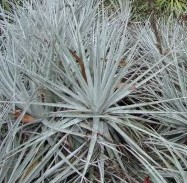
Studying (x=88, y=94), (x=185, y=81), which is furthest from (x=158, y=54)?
(x=88, y=94)

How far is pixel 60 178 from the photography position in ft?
5.24

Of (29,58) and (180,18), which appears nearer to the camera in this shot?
(29,58)

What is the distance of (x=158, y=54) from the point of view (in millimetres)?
2232

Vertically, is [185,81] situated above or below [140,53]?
below

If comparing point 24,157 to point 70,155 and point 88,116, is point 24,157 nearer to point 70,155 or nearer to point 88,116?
point 70,155

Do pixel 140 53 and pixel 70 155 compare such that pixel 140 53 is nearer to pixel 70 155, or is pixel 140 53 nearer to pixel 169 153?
pixel 169 153

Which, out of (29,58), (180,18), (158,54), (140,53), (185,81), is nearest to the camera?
(29,58)

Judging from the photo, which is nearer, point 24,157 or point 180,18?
point 24,157

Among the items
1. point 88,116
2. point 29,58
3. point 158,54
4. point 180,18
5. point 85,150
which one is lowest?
point 85,150

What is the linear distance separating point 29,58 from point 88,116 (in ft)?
1.30

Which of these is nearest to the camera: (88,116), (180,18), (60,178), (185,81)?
(60,178)

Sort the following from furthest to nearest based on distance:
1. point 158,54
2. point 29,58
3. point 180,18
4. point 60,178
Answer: point 180,18
point 158,54
point 29,58
point 60,178

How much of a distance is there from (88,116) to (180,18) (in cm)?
133

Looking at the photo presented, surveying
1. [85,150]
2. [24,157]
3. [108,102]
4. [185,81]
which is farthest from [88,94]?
[185,81]
